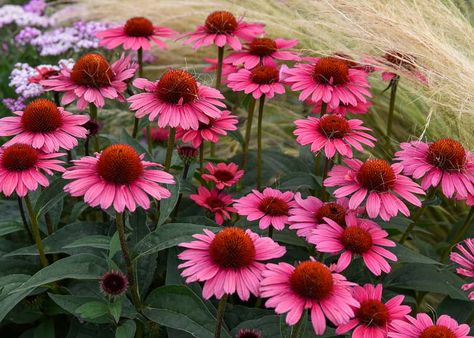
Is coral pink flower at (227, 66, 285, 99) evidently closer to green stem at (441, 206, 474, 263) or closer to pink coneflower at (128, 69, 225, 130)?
pink coneflower at (128, 69, 225, 130)

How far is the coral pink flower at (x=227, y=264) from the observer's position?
961 mm

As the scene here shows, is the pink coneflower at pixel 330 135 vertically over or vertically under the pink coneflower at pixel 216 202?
over

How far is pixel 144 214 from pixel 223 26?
0.60 metres

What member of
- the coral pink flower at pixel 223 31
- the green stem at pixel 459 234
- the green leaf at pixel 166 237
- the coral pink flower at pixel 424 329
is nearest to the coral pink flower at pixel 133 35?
the coral pink flower at pixel 223 31

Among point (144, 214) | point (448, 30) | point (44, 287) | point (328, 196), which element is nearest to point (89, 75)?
point (144, 214)

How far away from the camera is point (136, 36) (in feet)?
5.55

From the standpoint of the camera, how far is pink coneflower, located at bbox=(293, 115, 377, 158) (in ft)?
4.15

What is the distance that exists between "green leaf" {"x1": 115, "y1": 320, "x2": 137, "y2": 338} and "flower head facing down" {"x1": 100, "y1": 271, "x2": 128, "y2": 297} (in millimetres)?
53

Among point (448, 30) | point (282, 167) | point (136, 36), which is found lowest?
point (282, 167)

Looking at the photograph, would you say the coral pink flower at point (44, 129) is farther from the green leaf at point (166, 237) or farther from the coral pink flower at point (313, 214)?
the coral pink flower at point (313, 214)

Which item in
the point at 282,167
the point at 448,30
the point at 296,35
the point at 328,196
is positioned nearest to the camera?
the point at 328,196

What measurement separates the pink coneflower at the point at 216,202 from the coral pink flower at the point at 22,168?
389mm

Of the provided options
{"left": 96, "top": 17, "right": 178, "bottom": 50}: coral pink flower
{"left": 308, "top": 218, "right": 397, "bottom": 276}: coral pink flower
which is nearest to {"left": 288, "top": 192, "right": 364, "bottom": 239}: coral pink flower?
{"left": 308, "top": 218, "right": 397, "bottom": 276}: coral pink flower

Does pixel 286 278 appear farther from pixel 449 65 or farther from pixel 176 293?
pixel 449 65
